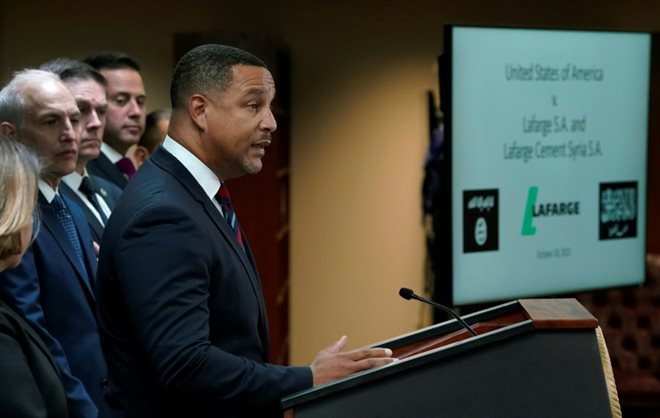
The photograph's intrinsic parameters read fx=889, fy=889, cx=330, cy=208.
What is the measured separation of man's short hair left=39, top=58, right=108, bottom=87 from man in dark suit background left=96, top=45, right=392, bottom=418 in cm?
133

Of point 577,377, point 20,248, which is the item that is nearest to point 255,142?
point 20,248

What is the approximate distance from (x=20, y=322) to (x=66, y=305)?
0.55 meters

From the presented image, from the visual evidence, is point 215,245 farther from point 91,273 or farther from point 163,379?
point 91,273

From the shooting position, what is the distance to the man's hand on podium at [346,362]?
1438 mm

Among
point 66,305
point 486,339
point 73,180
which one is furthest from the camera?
point 73,180

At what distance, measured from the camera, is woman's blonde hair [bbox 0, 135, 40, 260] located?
5.10ft

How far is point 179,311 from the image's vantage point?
1452 millimetres

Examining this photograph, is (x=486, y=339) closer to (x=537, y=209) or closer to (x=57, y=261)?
(x=57, y=261)

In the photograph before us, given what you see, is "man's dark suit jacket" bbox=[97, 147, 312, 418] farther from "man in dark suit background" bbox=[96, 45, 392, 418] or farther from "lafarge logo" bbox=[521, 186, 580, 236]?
"lafarge logo" bbox=[521, 186, 580, 236]

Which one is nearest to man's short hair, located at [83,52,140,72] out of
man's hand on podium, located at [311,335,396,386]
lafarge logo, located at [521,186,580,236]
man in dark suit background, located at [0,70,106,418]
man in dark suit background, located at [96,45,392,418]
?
man in dark suit background, located at [0,70,106,418]

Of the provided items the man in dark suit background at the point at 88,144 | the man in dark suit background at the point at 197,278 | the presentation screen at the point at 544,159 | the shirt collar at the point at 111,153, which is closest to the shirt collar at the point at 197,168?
the man in dark suit background at the point at 197,278

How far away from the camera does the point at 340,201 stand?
5.98 meters

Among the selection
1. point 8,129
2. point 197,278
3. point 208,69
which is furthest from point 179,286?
point 8,129

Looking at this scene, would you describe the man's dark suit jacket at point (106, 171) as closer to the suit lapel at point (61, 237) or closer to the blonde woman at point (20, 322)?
the suit lapel at point (61, 237)
